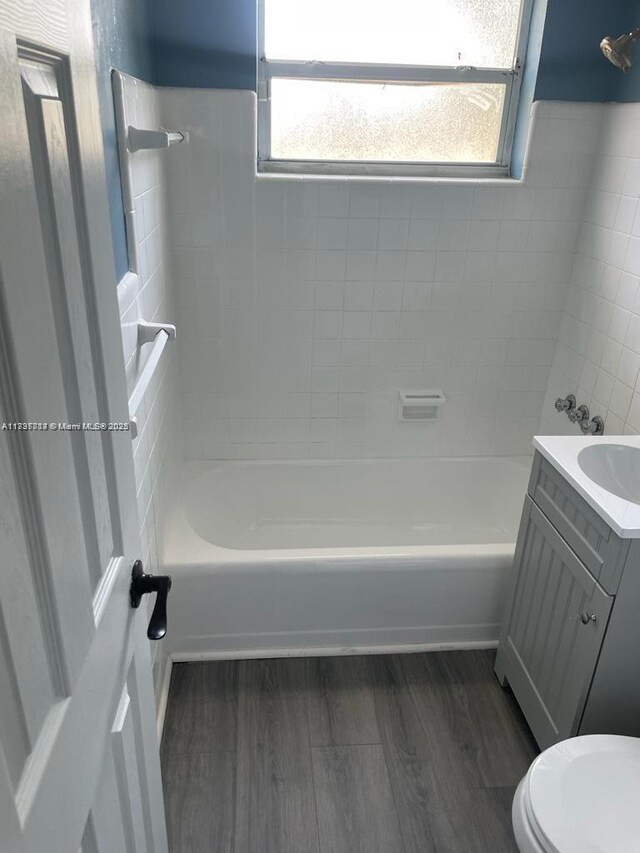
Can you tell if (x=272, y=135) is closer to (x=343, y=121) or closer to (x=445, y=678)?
(x=343, y=121)

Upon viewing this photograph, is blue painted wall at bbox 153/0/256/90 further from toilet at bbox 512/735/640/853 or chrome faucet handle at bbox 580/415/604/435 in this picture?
toilet at bbox 512/735/640/853

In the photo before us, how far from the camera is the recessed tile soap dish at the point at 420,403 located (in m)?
→ 2.62

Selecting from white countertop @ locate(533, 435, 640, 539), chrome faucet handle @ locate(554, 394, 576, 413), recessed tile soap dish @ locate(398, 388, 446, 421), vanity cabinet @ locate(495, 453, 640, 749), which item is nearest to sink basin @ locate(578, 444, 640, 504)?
white countertop @ locate(533, 435, 640, 539)

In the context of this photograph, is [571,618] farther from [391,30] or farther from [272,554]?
[391,30]

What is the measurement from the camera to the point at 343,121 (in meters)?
2.33

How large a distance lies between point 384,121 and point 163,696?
6.99 ft

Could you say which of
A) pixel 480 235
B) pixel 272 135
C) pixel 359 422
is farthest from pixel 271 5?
pixel 359 422

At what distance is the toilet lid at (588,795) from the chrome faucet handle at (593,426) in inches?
42.7

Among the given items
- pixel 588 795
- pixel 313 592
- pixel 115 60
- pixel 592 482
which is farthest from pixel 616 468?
pixel 115 60

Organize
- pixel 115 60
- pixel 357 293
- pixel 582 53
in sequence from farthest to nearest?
1. pixel 357 293
2. pixel 582 53
3. pixel 115 60

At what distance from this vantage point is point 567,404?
236 cm

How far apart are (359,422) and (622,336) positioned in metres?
1.06

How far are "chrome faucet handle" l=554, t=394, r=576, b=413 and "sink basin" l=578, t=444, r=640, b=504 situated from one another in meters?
0.57

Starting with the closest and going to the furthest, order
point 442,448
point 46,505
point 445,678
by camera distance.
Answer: point 46,505, point 445,678, point 442,448
